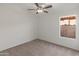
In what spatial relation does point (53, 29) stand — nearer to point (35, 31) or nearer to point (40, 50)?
point (35, 31)

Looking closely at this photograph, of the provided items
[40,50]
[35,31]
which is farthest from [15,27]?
[40,50]

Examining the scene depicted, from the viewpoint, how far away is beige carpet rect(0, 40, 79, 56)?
5.84 feet

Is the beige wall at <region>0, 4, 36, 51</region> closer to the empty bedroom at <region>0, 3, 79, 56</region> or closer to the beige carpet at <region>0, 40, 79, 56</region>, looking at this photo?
the empty bedroom at <region>0, 3, 79, 56</region>

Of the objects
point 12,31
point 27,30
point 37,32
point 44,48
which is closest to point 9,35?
point 12,31

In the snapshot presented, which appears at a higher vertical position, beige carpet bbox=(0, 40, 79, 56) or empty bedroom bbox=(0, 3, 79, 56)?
empty bedroom bbox=(0, 3, 79, 56)

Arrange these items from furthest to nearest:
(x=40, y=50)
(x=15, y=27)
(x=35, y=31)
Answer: (x=40, y=50), (x=15, y=27), (x=35, y=31)

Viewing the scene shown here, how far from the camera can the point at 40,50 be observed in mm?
2053

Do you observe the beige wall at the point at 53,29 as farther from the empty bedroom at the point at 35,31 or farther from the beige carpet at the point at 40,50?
the beige carpet at the point at 40,50

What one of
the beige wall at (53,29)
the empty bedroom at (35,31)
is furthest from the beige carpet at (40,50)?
the beige wall at (53,29)

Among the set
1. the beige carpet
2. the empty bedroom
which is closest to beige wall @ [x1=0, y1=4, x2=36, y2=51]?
the empty bedroom

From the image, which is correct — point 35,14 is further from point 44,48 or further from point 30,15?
point 44,48

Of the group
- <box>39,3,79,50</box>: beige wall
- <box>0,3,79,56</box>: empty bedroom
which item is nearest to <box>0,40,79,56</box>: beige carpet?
<box>0,3,79,56</box>: empty bedroom

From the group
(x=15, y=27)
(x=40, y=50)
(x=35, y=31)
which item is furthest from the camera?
(x=40, y=50)

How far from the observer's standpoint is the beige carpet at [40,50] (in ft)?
5.84
